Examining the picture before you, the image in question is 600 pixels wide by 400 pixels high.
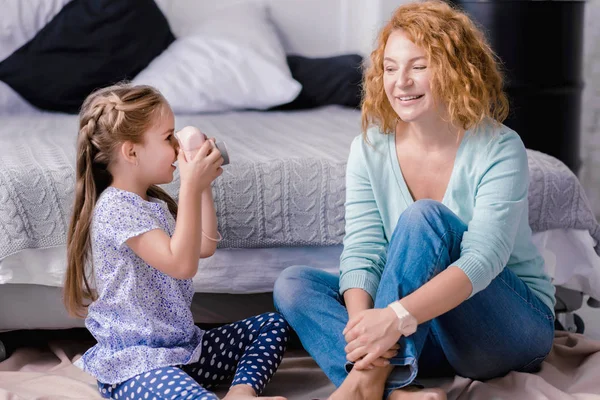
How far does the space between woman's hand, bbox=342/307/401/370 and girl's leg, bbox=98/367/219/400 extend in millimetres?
237

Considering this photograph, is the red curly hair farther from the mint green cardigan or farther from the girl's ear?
the girl's ear

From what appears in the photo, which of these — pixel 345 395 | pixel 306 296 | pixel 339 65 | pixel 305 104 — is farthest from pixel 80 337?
pixel 339 65

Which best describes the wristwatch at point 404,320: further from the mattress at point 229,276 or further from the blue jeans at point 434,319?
the mattress at point 229,276

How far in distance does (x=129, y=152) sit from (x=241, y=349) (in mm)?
418

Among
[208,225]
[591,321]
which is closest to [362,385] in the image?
[208,225]

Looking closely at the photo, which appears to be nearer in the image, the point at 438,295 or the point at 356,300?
the point at 438,295

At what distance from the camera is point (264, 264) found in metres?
1.73

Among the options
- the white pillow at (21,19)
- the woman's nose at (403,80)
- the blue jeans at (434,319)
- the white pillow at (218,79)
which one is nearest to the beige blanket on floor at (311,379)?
the blue jeans at (434,319)

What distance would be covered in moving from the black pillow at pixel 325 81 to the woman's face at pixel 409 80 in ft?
4.19

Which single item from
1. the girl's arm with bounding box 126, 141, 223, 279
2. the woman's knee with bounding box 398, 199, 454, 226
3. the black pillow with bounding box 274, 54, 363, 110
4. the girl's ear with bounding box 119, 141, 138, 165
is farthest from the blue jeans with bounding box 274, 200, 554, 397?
the black pillow with bounding box 274, 54, 363, 110

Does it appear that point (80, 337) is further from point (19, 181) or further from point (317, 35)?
point (317, 35)

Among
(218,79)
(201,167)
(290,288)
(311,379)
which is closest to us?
(201,167)

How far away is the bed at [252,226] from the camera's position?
1.62m

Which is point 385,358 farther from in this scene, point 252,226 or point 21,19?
point 21,19
